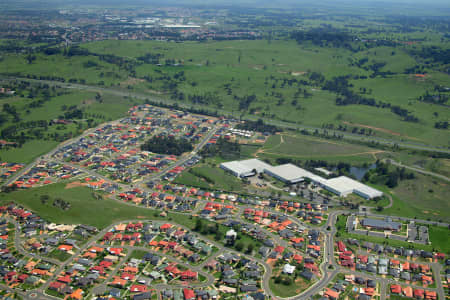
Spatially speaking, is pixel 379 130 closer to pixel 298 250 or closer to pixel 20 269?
pixel 298 250

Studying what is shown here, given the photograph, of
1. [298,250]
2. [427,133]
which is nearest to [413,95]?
[427,133]

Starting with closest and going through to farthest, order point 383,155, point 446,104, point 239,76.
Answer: point 383,155 → point 446,104 → point 239,76

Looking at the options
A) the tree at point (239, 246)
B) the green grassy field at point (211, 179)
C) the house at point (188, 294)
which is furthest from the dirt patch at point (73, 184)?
the house at point (188, 294)

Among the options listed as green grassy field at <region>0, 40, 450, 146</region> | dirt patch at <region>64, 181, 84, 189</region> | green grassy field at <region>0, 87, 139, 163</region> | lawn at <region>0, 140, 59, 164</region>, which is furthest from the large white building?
green grassy field at <region>0, 87, 139, 163</region>

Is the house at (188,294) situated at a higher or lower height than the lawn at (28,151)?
lower

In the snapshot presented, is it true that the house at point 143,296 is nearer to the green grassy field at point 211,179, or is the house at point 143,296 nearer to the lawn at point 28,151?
the green grassy field at point 211,179

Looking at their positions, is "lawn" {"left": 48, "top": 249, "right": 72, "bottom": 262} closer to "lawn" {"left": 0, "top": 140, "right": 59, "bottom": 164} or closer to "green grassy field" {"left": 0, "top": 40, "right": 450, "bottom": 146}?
"lawn" {"left": 0, "top": 140, "right": 59, "bottom": 164}

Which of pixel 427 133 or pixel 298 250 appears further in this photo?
pixel 427 133
